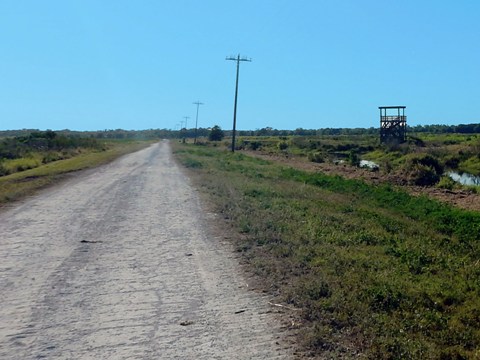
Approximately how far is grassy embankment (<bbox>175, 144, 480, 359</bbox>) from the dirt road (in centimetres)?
60

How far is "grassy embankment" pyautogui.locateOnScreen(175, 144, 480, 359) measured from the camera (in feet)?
21.2

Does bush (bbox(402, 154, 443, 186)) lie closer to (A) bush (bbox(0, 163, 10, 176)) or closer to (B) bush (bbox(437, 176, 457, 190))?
(B) bush (bbox(437, 176, 457, 190))

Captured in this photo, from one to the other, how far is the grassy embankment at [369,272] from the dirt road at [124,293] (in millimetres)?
599

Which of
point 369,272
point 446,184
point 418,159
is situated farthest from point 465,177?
point 369,272

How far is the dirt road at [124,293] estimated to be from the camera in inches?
248

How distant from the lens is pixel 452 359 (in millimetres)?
6004

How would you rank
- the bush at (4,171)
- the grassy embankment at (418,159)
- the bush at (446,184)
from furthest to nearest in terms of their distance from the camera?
the bush at (4,171)
the grassy embankment at (418,159)
the bush at (446,184)

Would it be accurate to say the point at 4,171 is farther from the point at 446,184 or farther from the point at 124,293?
the point at 124,293

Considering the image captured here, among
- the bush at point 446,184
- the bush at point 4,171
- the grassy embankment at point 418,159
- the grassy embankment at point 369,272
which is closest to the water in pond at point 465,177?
the grassy embankment at point 418,159

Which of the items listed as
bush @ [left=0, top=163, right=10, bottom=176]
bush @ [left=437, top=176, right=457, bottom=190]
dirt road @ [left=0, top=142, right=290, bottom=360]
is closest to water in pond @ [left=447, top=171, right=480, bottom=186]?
bush @ [left=437, top=176, right=457, bottom=190]

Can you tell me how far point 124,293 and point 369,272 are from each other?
3.50 m

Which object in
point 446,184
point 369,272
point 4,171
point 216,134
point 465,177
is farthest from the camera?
point 216,134

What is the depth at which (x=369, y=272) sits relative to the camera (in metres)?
9.11

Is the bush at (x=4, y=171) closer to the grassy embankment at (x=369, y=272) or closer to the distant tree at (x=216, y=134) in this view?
the grassy embankment at (x=369, y=272)
